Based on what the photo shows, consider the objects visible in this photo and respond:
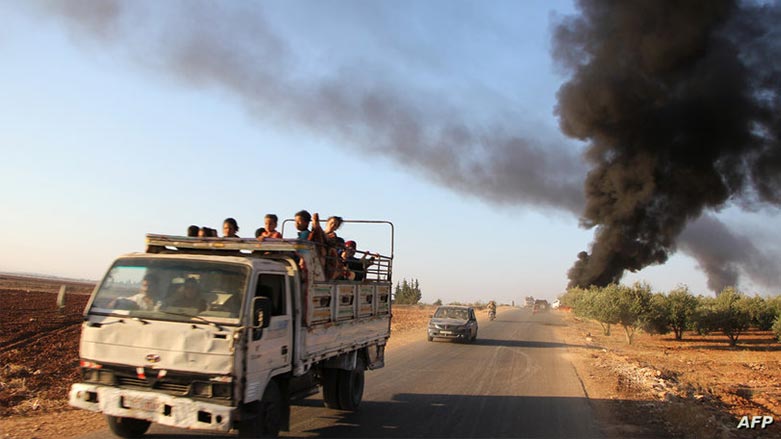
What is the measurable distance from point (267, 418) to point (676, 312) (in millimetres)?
30423

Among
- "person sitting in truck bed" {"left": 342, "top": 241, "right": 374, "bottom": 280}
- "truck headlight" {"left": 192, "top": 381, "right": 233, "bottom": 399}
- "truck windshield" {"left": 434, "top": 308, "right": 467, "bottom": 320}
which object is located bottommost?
"truck headlight" {"left": 192, "top": 381, "right": 233, "bottom": 399}

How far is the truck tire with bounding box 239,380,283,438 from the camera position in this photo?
5055 millimetres

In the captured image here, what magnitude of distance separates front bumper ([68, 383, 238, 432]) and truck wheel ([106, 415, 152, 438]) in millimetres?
661

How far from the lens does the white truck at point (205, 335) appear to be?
15.8ft

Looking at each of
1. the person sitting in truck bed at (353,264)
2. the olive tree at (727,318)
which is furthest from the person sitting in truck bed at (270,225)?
the olive tree at (727,318)

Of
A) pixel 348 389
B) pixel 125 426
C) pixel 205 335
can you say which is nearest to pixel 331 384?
pixel 348 389

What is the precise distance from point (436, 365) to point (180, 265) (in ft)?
31.0

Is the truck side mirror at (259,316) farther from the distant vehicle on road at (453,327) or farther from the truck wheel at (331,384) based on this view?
the distant vehicle on road at (453,327)

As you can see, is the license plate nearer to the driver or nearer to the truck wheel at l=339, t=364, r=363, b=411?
the driver

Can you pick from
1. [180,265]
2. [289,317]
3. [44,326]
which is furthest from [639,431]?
[44,326]

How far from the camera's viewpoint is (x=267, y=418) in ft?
17.4

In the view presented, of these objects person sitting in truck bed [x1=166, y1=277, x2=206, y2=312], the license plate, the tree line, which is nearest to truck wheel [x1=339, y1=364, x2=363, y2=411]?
person sitting in truck bed [x1=166, y1=277, x2=206, y2=312]

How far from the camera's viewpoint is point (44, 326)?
16062 mm

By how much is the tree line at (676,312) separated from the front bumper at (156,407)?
26.9 meters
